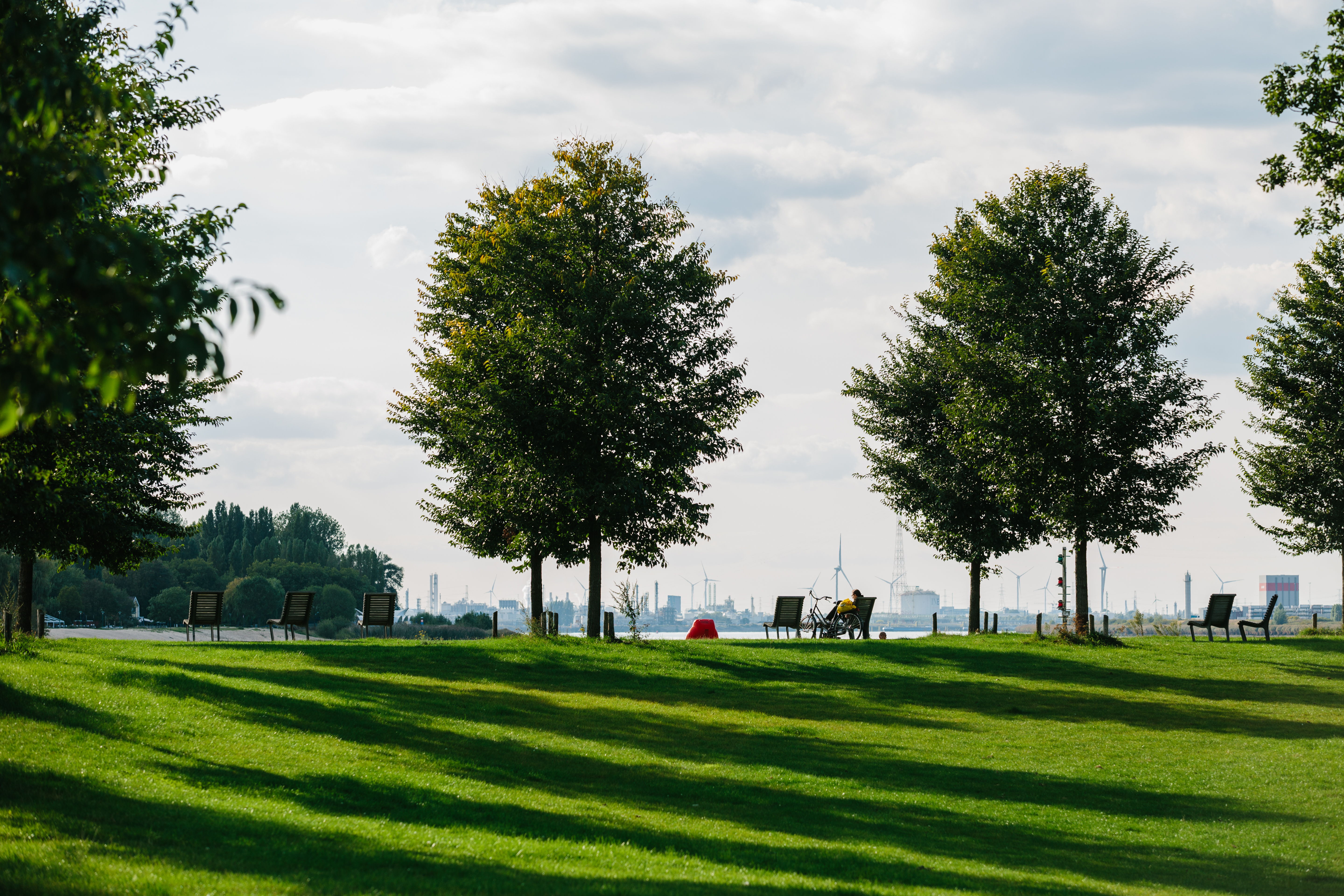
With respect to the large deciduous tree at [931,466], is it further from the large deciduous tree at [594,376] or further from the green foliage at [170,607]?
the green foliage at [170,607]

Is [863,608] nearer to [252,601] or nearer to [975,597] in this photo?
[975,597]

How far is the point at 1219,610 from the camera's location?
33.6m

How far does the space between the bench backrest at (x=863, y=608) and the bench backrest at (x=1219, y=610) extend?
1039cm

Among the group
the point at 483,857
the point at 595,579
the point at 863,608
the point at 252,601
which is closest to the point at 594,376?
the point at 595,579

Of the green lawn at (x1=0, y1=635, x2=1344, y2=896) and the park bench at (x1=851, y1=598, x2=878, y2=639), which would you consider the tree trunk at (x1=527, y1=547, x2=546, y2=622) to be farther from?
the park bench at (x1=851, y1=598, x2=878, y2=639)

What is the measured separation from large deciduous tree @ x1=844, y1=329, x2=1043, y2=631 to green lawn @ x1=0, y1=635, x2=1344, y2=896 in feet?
35.1

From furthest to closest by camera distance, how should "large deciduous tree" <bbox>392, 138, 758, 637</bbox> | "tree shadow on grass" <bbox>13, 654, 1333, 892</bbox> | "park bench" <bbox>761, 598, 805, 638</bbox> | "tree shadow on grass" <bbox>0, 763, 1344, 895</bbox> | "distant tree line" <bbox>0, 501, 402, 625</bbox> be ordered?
"distant tree line" <bbox>0, 501, 402, 625</bbox>
"park bench" <bbox>761, 598, 805, 638</bbox>
"large deciduous tree" <bbox>392, 138, 758, 637</bbox>
"tree shadow on grass" <bbox>13, 654, 1333, 892</bbox>
"tree shadow on grass" <bbox>0, 763, 1344, 895</bbox>

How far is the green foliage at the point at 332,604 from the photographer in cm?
12175

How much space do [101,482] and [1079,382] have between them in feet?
78.7

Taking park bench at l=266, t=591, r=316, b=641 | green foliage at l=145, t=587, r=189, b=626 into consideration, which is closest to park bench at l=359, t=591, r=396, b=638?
park bench at l=266, t=591, r=316, b=641

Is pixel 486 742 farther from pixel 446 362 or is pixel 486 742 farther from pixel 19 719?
pixel 446 362

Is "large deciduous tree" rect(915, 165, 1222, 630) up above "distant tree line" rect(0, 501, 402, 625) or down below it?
above

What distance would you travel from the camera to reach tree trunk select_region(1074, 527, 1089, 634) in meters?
31.7

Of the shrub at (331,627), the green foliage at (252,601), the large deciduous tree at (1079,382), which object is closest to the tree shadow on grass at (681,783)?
the large deciduous tree at (1079,382)
